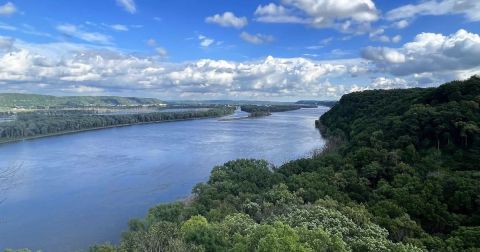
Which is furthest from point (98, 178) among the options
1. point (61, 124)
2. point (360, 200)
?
point (61, 124)

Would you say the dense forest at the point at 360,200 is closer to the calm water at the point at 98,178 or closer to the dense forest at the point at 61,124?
the calm water at the point at 98,178

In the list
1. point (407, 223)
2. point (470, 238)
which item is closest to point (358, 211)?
point (407, 223)

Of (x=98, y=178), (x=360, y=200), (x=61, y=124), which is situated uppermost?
(x=61, y=124)

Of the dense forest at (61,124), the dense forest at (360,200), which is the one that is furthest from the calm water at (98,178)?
the dense forest at (61,124)

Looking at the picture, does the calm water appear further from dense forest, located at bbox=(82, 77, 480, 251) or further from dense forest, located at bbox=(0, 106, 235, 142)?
dense forest, located at bbox=(0, 106, 235, 142)

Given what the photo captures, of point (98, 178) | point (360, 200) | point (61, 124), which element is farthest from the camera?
point (61, 124)

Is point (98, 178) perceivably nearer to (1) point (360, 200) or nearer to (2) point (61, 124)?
(1) point (360, 200)

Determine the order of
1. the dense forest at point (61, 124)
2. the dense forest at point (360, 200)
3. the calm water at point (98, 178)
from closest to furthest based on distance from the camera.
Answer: the dense forest at point (360, 200)
the calm water at point (98, 178)
the dense forest at point (61, 124)

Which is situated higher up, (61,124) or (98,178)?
(61,124)

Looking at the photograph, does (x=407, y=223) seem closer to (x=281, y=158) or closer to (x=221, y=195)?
(x=221, y=195)
